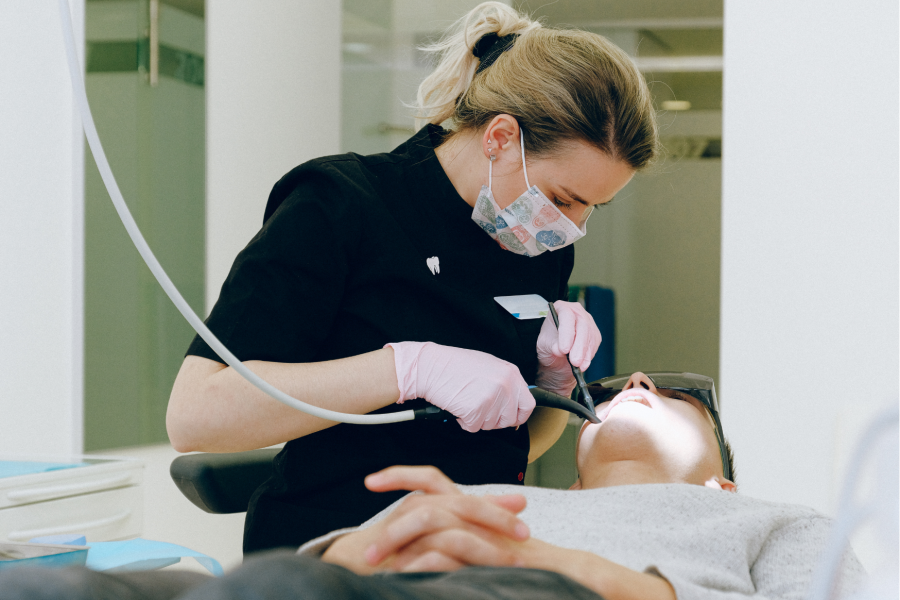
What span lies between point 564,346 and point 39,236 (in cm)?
185

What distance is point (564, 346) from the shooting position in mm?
1394

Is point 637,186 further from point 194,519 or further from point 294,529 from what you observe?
point 294,529

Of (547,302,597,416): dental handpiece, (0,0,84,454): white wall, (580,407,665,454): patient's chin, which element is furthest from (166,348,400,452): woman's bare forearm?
(0,0,84,454): white wall

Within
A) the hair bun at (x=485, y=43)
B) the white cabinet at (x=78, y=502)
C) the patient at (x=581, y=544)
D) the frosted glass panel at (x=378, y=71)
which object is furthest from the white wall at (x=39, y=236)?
the patient at (x=581, y=544)

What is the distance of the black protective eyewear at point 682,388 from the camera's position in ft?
4.99

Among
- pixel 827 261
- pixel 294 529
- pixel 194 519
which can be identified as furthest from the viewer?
pixel 194 519

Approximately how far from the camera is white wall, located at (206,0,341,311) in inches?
109

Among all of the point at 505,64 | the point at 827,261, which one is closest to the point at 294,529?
the point at 505,64

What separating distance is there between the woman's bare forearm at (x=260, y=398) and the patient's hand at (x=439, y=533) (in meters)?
0.29

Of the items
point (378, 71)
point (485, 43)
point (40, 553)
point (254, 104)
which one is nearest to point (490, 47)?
A: point (485, 43)

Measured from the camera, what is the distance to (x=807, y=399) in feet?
6.93

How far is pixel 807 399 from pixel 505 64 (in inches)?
53.1

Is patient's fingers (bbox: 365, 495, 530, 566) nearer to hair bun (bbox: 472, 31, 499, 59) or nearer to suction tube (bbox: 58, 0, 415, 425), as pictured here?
suction tube (bbox: 58, 0, 415, 425)

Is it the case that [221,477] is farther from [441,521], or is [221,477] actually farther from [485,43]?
[485,43]
